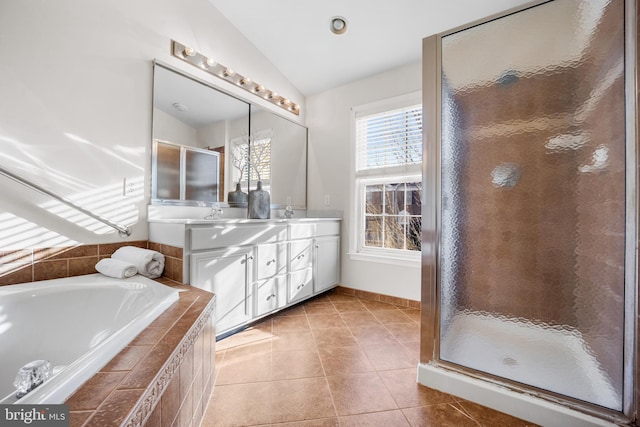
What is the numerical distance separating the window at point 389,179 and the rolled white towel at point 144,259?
1.95m

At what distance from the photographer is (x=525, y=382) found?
1256 mm

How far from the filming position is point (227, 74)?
250 cm

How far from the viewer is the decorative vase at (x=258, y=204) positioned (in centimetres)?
253

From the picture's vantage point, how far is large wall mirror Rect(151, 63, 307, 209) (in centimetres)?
206

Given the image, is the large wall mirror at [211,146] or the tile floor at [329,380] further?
the large wall mirror at [211,146]

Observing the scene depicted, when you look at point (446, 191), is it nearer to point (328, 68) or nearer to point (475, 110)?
point (475, 110)

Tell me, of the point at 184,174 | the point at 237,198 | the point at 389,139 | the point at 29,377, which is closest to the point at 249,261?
the point at 237,198

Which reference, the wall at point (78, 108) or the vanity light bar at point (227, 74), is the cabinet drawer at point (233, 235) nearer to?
the wall at point (78, 108)

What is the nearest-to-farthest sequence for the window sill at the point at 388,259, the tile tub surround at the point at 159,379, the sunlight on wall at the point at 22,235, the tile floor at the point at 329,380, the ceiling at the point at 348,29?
the tile tub surround at the point at 159,379 → the tile floor at the point at 329,380 → the sunlight on wall at the point at 22,235 → the ceiling at the point at 348,29 → the window sill at the point at 388,259

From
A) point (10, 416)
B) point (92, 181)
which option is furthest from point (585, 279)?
point (92, 181)

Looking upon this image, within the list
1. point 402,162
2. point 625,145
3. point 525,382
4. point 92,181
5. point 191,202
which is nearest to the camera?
point 625,145

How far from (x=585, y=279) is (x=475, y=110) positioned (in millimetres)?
901

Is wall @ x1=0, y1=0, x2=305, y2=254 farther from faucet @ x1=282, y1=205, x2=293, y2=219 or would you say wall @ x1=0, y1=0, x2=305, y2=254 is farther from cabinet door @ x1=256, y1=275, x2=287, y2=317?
faucet @ x1=282, y1=205, x2=293, y2=219

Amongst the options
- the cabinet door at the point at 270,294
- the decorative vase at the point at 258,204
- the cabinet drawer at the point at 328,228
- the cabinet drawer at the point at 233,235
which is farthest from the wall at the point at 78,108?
the cabinet drawer at the point at 328,228
